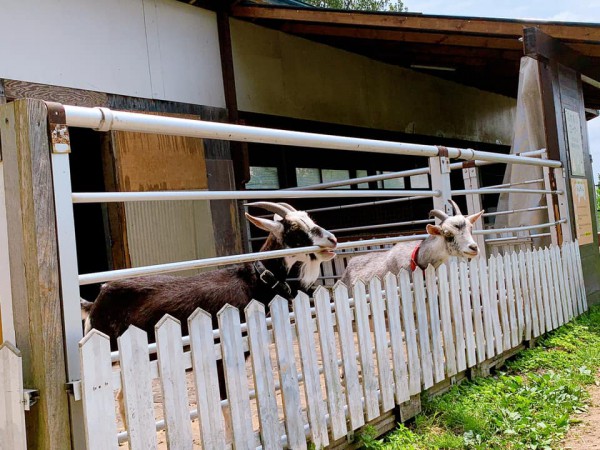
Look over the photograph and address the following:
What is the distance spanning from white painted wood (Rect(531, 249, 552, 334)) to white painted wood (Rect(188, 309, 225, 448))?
435 cm

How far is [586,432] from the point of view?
3.82 m

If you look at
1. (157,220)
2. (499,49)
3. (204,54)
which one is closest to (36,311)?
(157,220)

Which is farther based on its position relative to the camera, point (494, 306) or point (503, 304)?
point (503, 304)

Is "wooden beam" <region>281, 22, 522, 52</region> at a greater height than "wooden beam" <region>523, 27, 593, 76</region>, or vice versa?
"wooden beam" <region>281, 22, 522, 52</region>

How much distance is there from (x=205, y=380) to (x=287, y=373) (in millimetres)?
572

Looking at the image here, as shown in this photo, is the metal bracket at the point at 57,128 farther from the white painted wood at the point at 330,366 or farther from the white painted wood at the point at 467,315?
the white painted wood at the point at 467,315

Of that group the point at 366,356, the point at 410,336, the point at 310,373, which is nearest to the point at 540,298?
the point at 410,336

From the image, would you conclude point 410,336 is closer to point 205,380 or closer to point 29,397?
point 205,380

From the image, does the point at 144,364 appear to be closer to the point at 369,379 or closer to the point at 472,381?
the point at 369,379

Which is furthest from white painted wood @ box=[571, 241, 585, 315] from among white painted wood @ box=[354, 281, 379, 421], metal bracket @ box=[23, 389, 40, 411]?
metal bracket @ box=[23, 389, 40, 411]

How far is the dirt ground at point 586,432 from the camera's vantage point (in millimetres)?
3621

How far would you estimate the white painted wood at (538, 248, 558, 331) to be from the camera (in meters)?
6.21

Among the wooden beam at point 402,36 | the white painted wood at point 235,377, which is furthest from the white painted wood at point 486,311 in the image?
the wooden beam at point 402,36

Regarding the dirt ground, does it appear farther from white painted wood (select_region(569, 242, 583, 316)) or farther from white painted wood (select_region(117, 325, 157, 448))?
white painted wood (select_region(569, 242, 583, 316))
